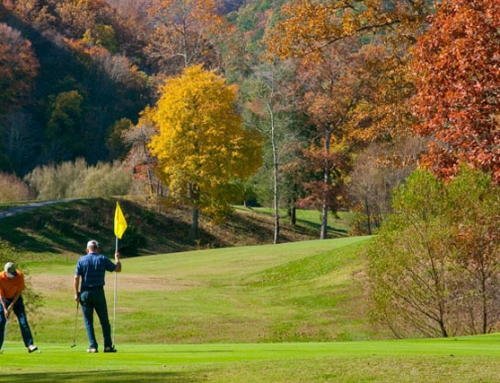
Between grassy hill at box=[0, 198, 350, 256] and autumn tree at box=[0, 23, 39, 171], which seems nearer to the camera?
grassy hill at box=[0, 198, 350, 256]

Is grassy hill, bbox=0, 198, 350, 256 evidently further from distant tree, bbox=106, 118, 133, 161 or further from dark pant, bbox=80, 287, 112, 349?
dark pant, bbox=80, 287, 112, 349

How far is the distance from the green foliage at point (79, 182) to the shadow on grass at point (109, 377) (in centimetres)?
6426

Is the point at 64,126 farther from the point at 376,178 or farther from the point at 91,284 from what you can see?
the point at 91,284

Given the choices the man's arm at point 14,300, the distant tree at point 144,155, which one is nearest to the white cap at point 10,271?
the man's arm at point 14,300

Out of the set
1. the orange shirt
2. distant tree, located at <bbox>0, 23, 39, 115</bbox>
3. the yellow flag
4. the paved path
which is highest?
distant tree, located at <bbox>0, 23, 39, 115</bbox>

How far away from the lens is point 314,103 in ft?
211

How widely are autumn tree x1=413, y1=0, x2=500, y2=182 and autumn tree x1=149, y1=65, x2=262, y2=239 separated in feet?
134

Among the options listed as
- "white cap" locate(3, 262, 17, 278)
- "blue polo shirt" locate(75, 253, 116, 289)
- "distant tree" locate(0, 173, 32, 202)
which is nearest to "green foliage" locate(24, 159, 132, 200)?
"distant tree" locate(0, 173, 32, 202)

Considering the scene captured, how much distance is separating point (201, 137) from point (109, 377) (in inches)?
2080

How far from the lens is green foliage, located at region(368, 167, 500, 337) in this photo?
88.0ft

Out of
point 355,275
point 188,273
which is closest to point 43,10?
point 188,273

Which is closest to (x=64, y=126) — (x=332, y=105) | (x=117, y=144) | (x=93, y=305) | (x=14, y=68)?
(x=117, y=144)

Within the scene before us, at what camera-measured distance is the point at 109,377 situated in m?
12.3

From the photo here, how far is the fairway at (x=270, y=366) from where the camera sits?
12.2 m
